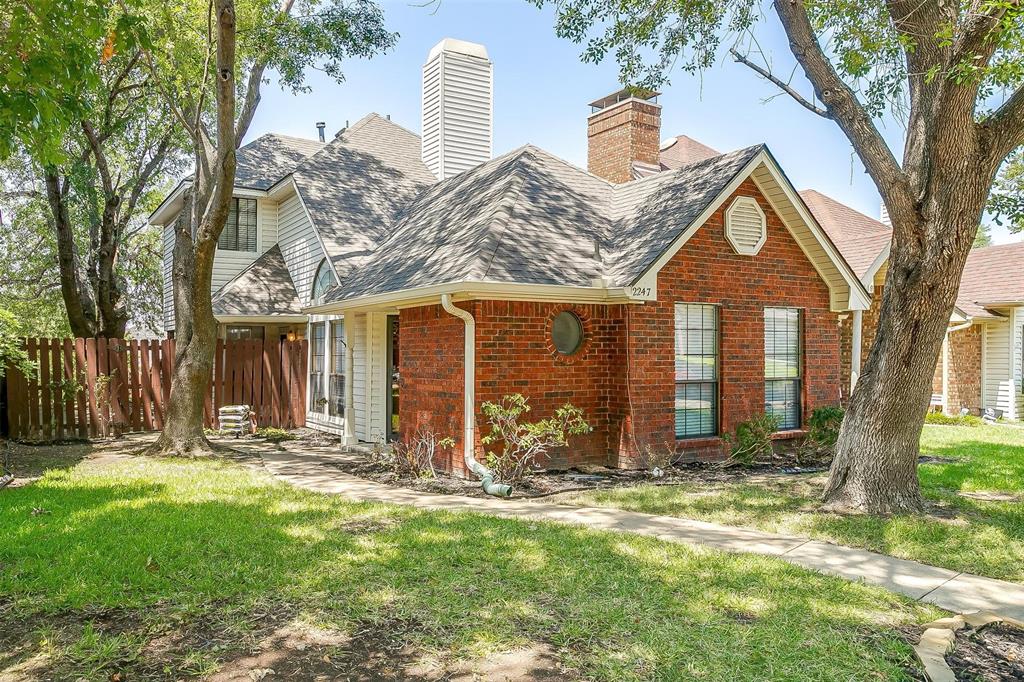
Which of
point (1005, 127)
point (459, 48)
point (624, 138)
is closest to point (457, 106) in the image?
point (459, 48)

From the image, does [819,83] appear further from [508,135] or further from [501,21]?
[508,135]

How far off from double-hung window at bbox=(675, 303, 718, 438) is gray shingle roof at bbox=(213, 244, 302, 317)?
28.2 feet

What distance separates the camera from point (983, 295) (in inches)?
828

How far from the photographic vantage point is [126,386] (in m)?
14.8

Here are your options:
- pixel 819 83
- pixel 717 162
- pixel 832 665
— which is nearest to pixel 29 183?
pixel 717 162

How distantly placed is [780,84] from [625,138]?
20.9 ft

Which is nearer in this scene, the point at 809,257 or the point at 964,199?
the point at 964,199

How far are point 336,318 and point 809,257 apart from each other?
30.4 ft

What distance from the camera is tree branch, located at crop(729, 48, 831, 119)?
8469 mm

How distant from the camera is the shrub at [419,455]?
394 inches

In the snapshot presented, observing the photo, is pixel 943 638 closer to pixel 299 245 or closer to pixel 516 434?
pixel 516 434

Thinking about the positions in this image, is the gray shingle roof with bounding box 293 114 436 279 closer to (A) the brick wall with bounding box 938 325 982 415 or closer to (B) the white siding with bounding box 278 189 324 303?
(B) the white siding with bounding box 278 189 324 303

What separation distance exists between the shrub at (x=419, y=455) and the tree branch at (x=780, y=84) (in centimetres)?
622

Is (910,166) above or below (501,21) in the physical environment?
below
